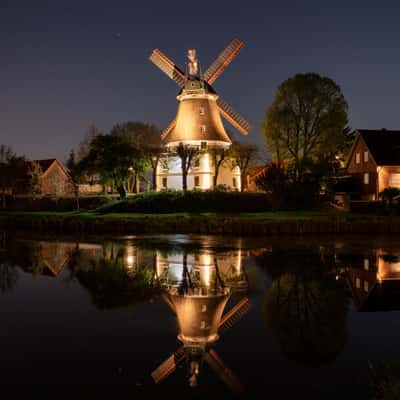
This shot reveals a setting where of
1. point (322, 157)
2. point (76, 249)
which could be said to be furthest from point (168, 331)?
point (322, 157)

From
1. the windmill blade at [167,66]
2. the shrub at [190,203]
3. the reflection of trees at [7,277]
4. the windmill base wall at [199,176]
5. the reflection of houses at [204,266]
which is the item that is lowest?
the reflection of trees at [7,277]

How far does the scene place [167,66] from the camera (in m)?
49.8

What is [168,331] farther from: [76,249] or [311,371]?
[76,249]

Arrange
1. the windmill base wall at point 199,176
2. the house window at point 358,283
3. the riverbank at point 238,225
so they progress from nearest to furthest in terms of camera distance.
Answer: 1. the house window at point 358,283
2. the riverbank at point 238,225
3. the windmill base wall at point 199,176

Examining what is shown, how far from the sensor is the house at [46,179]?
55847mm

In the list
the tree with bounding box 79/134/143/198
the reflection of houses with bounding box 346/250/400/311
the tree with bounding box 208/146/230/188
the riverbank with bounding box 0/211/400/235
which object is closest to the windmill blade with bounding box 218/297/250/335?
the reflection of houses with bounding box 346/250/400/311

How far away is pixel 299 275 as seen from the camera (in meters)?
13.9

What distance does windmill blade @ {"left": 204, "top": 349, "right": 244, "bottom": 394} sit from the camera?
6.12 metres

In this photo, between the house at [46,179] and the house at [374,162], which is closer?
the house at [374,162]

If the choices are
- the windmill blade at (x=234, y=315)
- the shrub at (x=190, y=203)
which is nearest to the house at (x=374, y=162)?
the shrub at (x=190, y=203)

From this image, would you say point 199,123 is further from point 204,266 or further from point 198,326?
point 198,326

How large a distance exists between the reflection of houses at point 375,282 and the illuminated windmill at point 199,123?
98.4 feet

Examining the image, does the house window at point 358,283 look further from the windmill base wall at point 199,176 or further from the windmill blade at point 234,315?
the windmill base wall at point 199,176

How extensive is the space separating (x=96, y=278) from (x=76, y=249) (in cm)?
817
